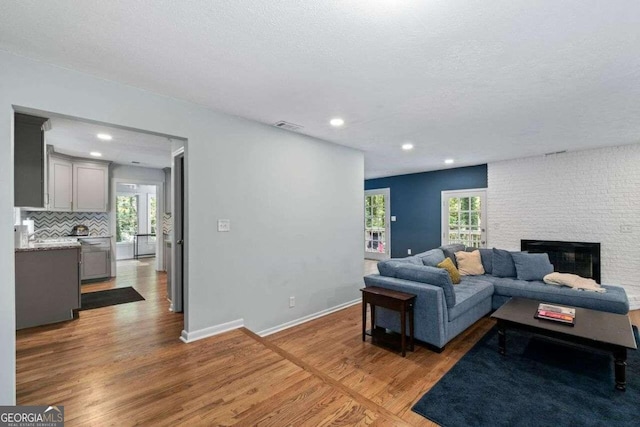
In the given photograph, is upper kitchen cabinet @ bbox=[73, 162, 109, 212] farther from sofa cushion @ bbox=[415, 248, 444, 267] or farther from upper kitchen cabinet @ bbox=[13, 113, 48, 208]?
sofa cushion @ bbox=[415, 248, 444, 267]

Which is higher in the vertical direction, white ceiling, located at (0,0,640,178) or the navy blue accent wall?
white ceiling, located at (0,0,640,178)

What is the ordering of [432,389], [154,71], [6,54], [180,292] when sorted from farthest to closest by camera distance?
[180,292] < [432,389] < [154,71] < [6,54]

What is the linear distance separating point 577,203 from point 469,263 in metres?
2.33

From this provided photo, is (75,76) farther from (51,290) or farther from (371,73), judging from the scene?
(51,290)

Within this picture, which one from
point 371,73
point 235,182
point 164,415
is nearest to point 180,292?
point 235,182

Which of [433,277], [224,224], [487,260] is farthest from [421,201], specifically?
[224,224]

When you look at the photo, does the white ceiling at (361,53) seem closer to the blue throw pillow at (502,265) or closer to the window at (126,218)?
the blue throw pillow at (502,265)

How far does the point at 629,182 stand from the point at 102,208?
945 cm

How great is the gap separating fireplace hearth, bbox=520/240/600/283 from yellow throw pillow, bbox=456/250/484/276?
1.59 metres

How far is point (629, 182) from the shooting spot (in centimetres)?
454

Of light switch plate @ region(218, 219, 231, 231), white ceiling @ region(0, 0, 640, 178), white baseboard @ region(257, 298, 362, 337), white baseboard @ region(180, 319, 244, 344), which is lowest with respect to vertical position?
white baseboard @ region(257, 298, 362, 337)

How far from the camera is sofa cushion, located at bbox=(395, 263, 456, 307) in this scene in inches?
122

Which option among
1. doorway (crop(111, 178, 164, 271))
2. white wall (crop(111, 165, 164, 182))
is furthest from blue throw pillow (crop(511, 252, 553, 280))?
doorway (crop(111, 178, 164, 271))

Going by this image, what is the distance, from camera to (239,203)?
10.8 feet
